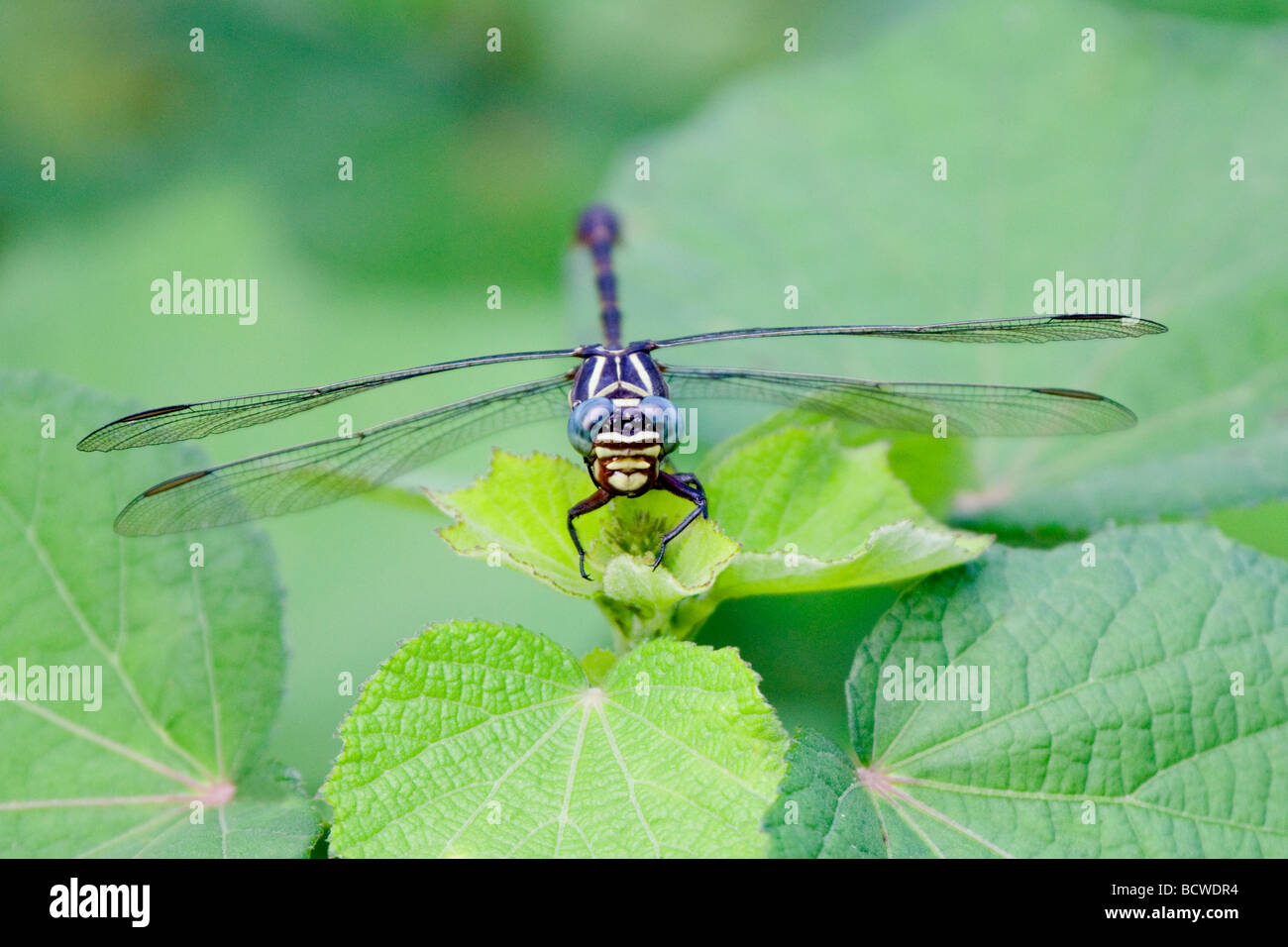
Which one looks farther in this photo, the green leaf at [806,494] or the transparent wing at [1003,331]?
the transparent wing at [1003,331]

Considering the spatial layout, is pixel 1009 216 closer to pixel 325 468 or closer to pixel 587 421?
pixel 587 421

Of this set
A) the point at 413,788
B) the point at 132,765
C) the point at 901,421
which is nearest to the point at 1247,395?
the point at 901,421

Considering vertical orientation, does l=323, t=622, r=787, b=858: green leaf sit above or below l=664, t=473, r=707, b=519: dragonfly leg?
below

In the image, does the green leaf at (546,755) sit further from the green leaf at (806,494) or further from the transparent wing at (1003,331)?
the transparent wing at (1003,331)

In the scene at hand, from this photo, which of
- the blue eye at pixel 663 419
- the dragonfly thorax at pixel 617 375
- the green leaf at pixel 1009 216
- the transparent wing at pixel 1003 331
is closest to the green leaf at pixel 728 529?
the blue eye at pixel 663 419

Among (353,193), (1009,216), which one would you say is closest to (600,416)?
(1009,216)

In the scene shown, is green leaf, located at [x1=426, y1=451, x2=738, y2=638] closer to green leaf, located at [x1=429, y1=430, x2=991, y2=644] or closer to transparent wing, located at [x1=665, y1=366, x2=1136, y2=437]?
green leaf, located at [x1=429, y1=430, x2=991, y2=644]

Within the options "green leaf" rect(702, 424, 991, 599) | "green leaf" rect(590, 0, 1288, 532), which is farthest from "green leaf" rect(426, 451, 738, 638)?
"green leaf" rect(590, 0, 1288, 532)

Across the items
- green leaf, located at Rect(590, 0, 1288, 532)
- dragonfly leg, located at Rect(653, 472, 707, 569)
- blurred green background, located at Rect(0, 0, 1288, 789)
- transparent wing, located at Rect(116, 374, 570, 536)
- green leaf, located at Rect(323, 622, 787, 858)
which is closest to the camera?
green leaf, located at Rect(323, 622, 787, 858)
